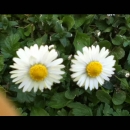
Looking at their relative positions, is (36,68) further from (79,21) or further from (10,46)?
(79,21)

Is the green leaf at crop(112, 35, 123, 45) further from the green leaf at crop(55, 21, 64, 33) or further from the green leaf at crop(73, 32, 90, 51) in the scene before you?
the green leaf at crop(55, 21, 64, 33)

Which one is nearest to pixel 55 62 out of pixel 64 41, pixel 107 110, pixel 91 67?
pixel 91 67

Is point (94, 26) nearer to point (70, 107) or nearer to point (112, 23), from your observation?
point (112, 23)

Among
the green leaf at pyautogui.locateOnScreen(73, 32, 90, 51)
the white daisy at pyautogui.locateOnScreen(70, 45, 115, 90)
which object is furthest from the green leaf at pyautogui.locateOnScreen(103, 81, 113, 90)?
the green leaf at pyautogui.locateOnScreen(73, 32, 90, 51)

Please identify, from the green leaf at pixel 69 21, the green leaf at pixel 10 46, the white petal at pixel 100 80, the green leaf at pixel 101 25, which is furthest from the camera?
the green leaf at pixel 101 25

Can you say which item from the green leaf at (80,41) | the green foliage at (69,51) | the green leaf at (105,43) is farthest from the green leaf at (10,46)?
the green leaf at (105,43)

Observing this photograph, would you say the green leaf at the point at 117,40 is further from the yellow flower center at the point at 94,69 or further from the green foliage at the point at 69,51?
the yellow flower center at the point at 94,69
